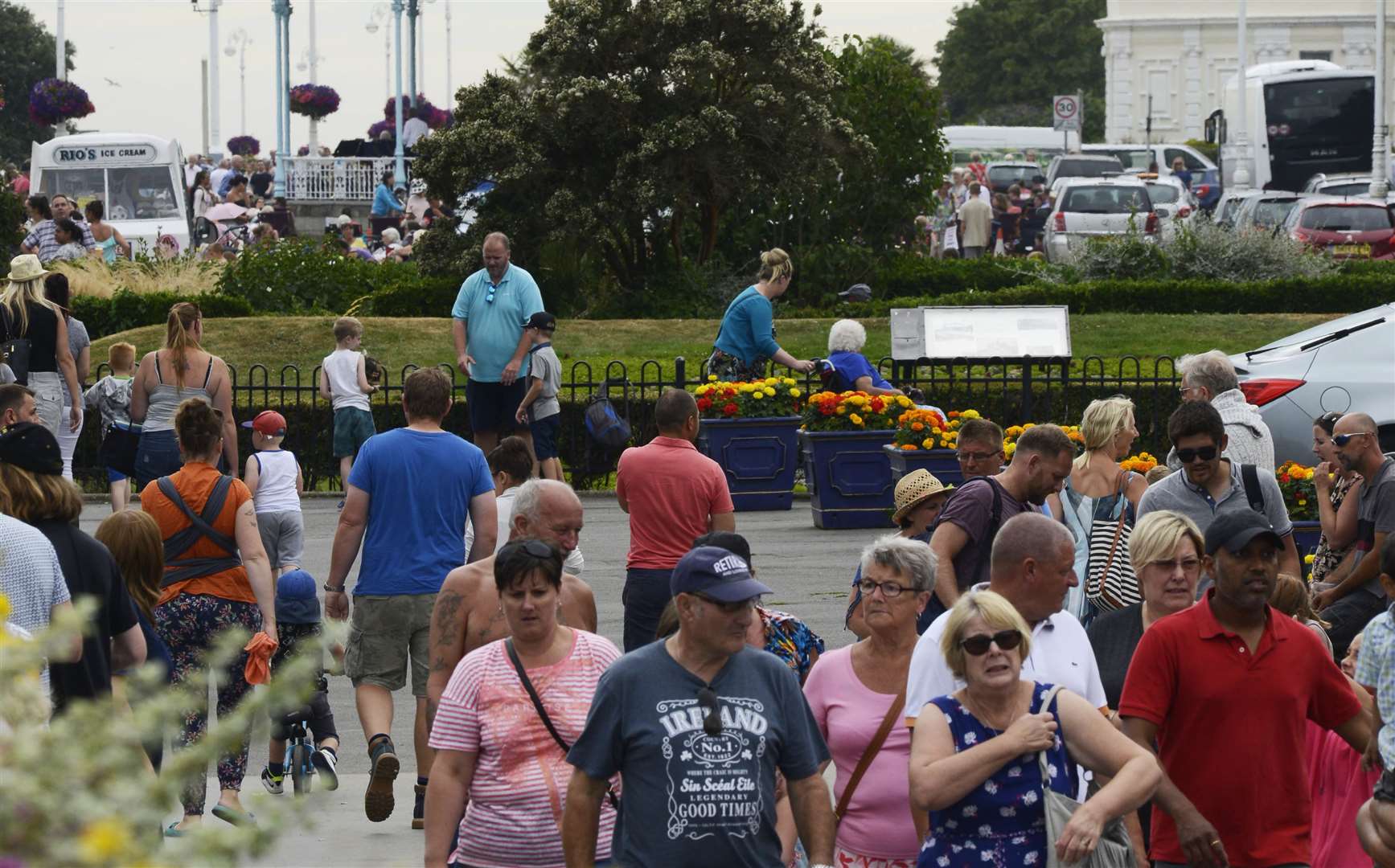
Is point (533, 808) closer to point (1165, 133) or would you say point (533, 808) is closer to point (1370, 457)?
point (1370, 457)


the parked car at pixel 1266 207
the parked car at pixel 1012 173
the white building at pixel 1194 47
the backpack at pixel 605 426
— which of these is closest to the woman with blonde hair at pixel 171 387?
the backpack at pixel 605 426

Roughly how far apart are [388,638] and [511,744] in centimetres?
278

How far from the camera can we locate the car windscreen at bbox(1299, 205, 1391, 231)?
3375cm

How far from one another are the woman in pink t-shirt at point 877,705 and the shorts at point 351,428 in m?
9.76

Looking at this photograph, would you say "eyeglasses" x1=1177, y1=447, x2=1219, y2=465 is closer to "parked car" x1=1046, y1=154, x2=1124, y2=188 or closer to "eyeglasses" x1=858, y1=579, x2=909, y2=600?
"eyeglasses" x1=858, y1=579, x2=909, y2=600

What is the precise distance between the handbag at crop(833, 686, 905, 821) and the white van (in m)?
33.7

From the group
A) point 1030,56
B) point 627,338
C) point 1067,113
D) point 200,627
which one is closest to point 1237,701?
point 200,627

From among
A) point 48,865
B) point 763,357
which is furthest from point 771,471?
point 48,865

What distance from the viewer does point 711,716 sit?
4.65m

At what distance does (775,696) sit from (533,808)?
0.83 meters

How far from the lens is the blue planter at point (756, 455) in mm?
14961

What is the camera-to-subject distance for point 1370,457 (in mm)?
8375

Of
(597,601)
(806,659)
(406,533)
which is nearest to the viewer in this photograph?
(806,659)

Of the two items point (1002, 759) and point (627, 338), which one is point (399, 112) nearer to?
point (627, 338)
